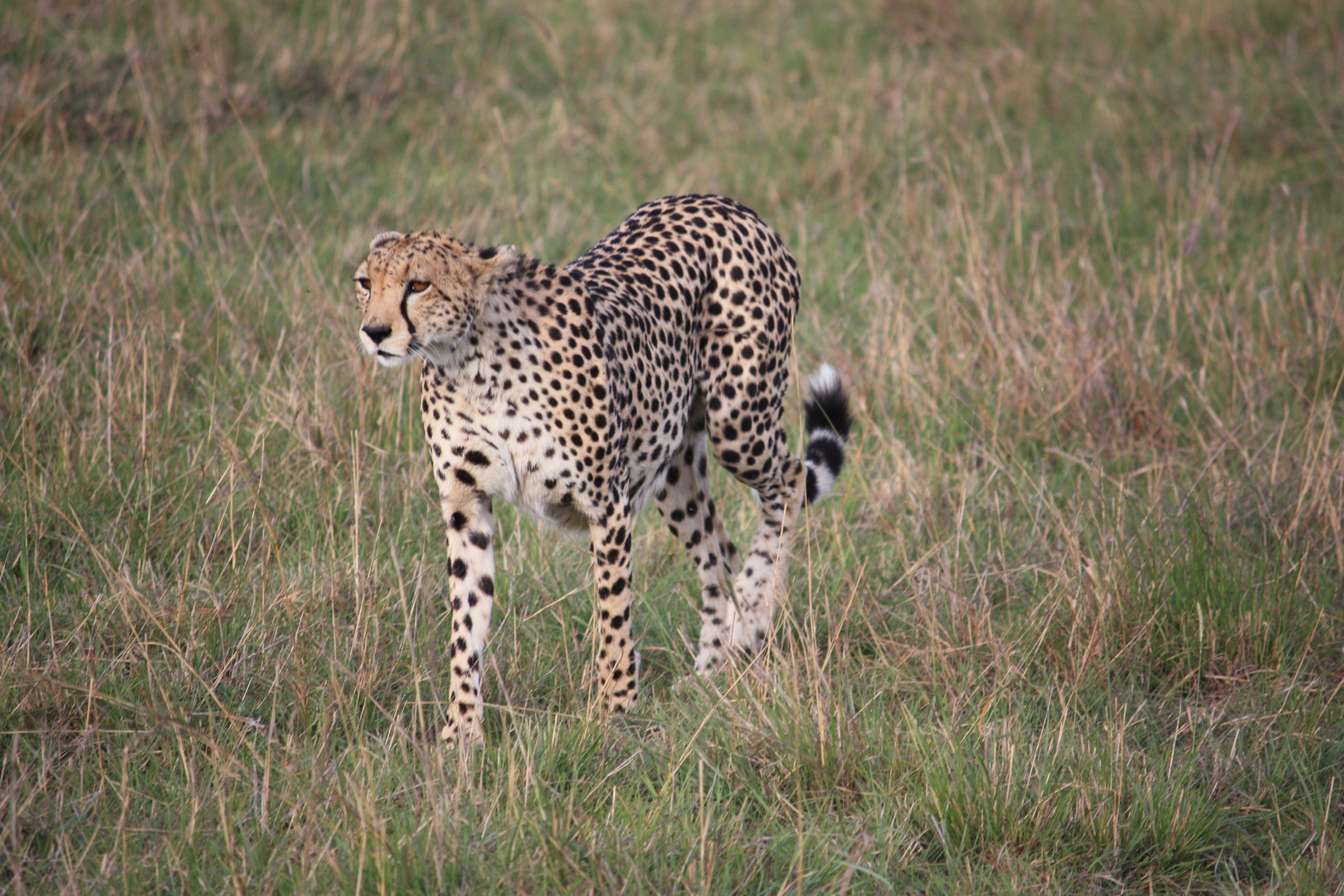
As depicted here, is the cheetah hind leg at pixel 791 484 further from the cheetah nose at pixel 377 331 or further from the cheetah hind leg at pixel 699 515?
the cheetah nose at pixel 377 331

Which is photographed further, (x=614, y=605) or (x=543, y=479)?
(x=614, y=605)

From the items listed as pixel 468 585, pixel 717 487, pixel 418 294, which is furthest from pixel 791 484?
pixel 418 294

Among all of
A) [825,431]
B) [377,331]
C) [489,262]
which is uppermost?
[489,262]

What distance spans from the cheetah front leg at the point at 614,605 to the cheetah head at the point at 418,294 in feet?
1.88

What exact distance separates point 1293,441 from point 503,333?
2.59 meters

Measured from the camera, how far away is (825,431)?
3625mm

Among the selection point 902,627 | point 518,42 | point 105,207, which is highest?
point 518,42

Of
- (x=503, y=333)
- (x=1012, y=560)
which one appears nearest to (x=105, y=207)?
(x=503, y=333)

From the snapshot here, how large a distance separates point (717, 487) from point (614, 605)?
1244 mm

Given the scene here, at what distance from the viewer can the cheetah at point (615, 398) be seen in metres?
2.76

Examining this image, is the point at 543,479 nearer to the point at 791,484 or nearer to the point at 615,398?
the point at 615,398

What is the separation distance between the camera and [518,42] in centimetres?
723

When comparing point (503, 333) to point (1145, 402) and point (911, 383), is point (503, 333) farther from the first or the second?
point (1145, 402)

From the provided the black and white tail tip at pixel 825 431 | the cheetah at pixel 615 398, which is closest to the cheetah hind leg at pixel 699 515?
the cheetah at pixel 615 398
